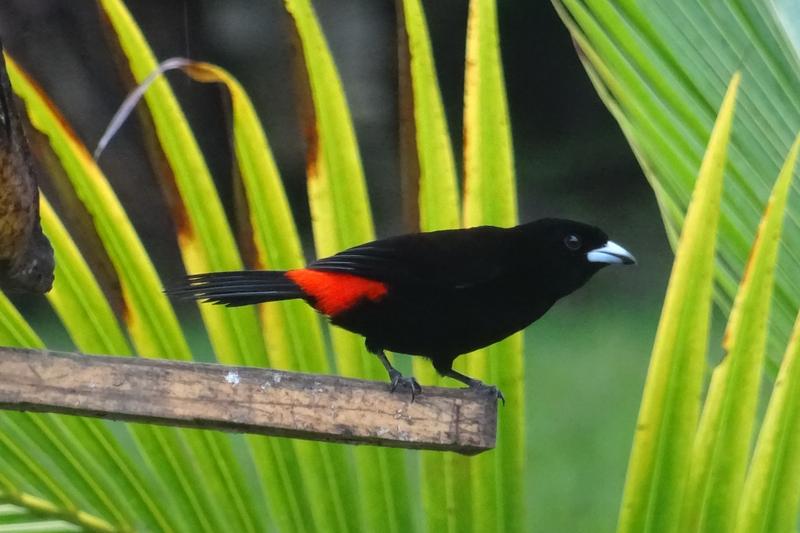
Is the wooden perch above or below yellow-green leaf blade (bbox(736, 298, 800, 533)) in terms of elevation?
above

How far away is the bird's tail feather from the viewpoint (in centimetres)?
110

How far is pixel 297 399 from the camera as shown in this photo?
36.9 inches

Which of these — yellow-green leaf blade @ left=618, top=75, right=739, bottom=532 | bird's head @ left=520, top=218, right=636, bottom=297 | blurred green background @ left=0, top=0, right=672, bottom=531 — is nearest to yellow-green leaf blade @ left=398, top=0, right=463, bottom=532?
bird's head @ left=520, top=218, right=636, bottom=297

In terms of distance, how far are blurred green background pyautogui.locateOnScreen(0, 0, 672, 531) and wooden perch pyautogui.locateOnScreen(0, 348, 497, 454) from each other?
2.75 feet

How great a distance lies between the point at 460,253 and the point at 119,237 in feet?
1.23

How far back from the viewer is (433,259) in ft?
4.05

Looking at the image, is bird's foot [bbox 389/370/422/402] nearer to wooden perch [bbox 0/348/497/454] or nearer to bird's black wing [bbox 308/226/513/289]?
wooden perch [bbox 0/348/497/454]

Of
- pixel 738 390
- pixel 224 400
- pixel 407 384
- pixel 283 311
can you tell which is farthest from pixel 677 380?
pixel 283 311

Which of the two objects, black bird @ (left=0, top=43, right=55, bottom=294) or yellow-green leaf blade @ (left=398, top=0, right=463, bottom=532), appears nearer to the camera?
black bird @ (left=0, top=43, right=55, bottom=294)

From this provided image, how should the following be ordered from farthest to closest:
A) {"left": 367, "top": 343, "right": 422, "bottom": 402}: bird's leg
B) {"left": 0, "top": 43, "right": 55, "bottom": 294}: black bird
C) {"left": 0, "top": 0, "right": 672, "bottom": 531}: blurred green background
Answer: {"left": 0, "top": 0, "right": 672, "bottom": 531}: blurred green background → {"left": 367, "top": 343, "right": 422, "bottom": 402}: bird's leg → {"left": 0, "top": 43, "right": 55, "bottom": 294}: black bird

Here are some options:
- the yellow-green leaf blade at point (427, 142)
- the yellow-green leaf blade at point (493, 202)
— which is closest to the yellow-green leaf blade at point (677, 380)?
the yellow-green leaf blade at point (493, 202)

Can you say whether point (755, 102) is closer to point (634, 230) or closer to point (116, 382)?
point (634, 230)

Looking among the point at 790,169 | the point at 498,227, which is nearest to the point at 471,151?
the point at 498,227

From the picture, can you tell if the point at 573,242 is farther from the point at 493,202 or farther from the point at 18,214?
the point at 18,214
